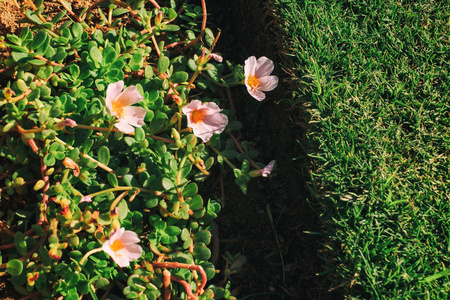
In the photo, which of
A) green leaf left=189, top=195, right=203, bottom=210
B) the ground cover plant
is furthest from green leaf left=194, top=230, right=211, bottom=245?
green leaf left=189, top=195, right=203, bottom=210

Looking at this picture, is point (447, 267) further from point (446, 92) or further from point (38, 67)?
point (38, 67)

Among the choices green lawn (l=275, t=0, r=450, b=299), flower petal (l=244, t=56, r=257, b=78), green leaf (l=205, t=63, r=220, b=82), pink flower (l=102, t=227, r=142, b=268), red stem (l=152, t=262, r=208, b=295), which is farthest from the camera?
green leaf (l=205, t=63, r=220, b=82)

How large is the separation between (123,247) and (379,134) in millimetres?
1176

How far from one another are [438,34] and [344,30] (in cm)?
49

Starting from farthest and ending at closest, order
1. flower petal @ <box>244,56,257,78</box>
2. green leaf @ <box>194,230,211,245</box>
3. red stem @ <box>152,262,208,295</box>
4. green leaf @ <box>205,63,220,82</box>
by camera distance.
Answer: green leaf @ <box>205,63,220,82</box> < flower petal @ <box>244,56,257,78</box> < green leaf @ <box>194,230,211,245</box> < red stem @ <box>152,262,208,295</box>

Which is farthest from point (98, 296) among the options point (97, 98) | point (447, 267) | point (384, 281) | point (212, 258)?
point (447, 267)

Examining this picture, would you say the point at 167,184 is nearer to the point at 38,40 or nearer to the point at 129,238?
the point at 129,238

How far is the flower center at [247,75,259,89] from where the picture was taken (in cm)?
202

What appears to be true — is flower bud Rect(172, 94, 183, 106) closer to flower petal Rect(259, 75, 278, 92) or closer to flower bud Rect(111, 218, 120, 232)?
flower petal Rect(259, 75, 278, 92)

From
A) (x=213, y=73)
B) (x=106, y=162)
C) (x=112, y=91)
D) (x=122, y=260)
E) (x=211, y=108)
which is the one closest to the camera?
(x=122, y=260)

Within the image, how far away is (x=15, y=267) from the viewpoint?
62.8 inches

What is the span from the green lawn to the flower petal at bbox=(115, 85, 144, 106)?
73cm

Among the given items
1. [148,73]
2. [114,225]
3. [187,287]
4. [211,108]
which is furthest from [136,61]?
[187,287]

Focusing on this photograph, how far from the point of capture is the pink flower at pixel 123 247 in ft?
5.06
